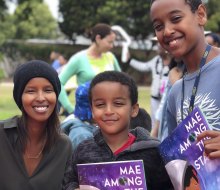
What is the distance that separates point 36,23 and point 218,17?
106 ft

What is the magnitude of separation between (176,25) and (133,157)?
2.29 ft

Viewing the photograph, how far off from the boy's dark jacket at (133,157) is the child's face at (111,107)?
0.31 feet

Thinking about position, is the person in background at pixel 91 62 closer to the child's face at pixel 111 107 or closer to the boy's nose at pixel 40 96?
the boy's nose at pixel 40 96

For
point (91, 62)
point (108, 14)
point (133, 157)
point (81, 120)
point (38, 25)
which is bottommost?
point (133, 157)

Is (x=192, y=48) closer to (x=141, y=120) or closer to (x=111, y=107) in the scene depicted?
(x=111, y=107)

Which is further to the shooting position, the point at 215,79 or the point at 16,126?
the point at 16,126

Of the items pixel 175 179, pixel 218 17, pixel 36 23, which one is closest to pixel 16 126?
pixel 175 179

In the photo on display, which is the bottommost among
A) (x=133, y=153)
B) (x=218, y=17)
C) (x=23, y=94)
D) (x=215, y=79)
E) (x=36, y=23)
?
(x=133, y=153)

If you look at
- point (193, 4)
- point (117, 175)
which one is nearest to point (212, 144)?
point (117, 175)

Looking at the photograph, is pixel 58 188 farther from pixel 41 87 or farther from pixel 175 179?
pixel 175 179

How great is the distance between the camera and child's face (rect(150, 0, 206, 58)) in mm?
2234

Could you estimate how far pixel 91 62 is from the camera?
19.1ft

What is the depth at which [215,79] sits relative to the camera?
220 cm

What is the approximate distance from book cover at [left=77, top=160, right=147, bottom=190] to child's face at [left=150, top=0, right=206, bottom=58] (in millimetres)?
542
